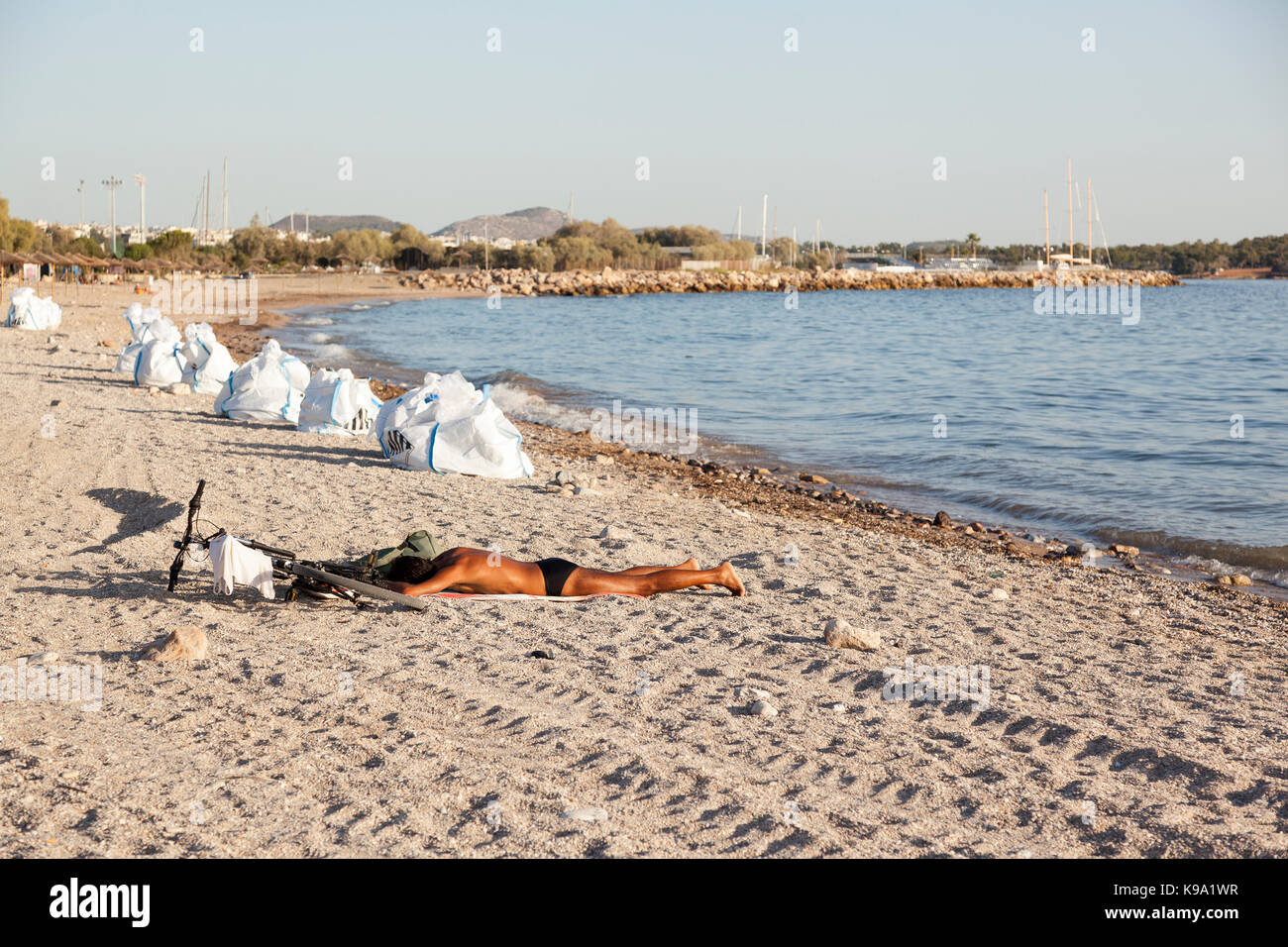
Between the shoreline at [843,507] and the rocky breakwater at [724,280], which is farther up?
the rocky breakwater at [724,280]

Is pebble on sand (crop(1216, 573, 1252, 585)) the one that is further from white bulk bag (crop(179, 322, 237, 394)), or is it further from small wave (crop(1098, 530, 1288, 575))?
white bulk bag (crop(179, 322, 237, 394))

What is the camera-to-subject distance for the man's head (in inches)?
228

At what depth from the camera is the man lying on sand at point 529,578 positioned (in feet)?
19.0

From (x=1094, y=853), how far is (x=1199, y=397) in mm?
18331

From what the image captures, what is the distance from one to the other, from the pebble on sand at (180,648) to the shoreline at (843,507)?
563 cm

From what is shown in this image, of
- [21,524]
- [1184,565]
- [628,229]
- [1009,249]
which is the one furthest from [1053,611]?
[1009,249]

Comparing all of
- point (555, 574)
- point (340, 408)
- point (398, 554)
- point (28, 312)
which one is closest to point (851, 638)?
point (555, 574)

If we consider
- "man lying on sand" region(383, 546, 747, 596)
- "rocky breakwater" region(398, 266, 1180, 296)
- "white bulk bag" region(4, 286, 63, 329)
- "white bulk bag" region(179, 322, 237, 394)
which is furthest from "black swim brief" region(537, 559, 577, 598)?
"rocky breakwater" region(398, 266, 1180, 296)

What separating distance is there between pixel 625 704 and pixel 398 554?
80.2 inches

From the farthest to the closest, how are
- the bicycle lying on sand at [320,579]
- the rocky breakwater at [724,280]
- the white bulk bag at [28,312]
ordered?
the rocky breakwater at [724,280]
the white bulk bag at [28,312]
the bicycle lying on sand at [320,579]

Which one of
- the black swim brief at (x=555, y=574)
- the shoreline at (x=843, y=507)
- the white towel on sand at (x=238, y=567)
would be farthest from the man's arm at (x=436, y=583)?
the shoreline at (x=843, y=507)

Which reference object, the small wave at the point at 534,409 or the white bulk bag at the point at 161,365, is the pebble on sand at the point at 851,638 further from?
the white bulk bag at the point at 161,365

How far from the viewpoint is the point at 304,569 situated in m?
5.52
